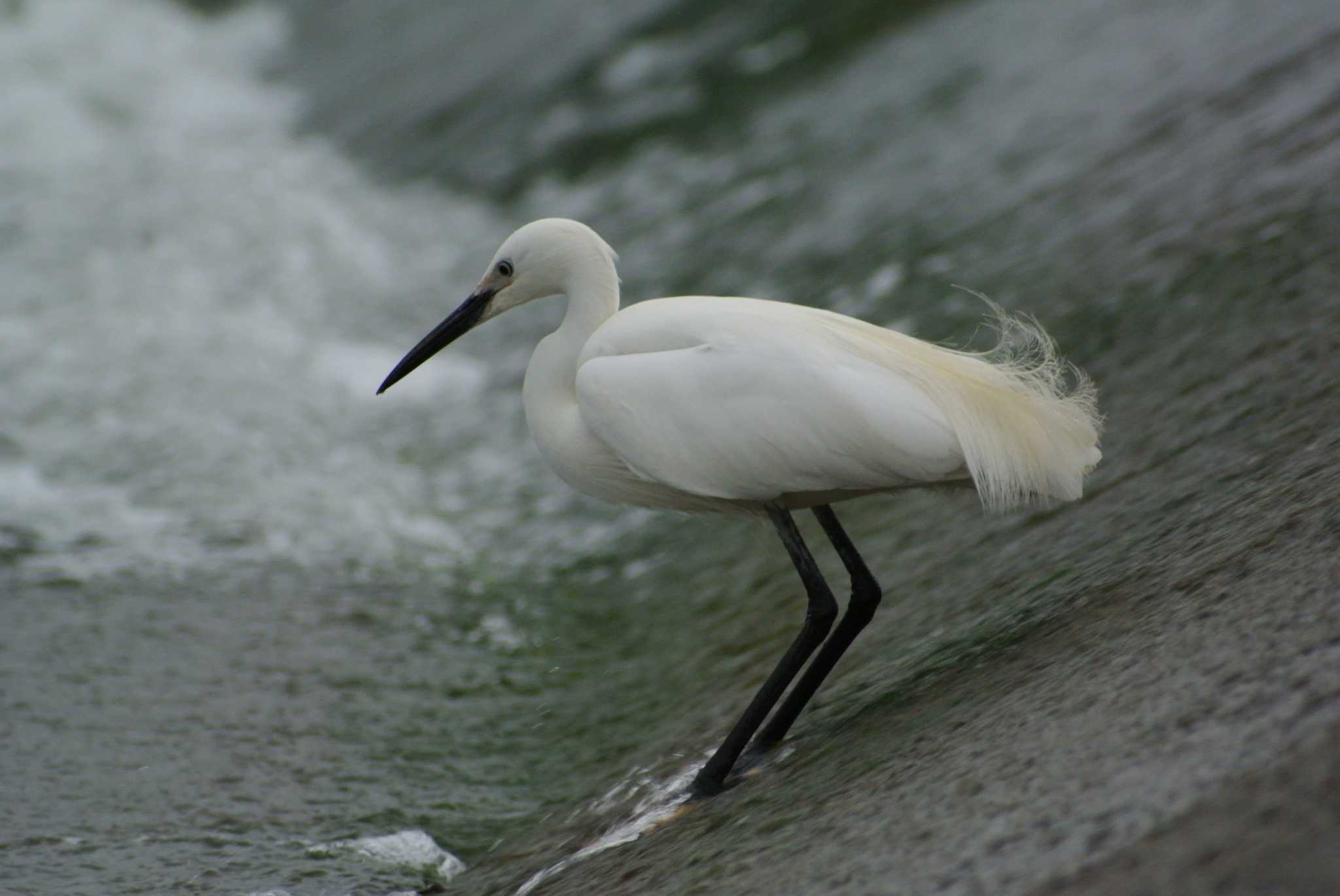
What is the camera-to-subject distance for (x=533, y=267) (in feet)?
16.5

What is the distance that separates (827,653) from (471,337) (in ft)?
22.6

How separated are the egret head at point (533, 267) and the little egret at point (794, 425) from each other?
273 millimetres

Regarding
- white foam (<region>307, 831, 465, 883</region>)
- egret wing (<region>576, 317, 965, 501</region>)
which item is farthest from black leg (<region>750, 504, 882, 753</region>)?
white foam (<region>307, 831, 465, 883</region>)

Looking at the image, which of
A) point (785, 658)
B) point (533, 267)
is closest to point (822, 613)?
point (785, 658)

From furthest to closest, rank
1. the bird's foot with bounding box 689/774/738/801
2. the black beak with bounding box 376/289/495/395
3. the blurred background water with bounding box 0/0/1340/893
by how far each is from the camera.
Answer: the blurred background water with bounding box 0/0/1340/893 → the black beak with bounding box 376/289/495/395 → the bird's foot with bounding box 689/774/738/801

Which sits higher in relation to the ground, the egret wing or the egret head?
the egret head

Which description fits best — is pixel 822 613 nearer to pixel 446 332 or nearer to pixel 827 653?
pixel 827 653

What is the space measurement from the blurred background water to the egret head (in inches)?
58.4

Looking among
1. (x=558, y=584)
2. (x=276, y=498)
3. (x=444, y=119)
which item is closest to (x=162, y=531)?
(x=276, y=498)

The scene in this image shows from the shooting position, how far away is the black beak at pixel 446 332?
16.9ft

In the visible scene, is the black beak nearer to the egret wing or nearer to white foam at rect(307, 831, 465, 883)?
the egret wing

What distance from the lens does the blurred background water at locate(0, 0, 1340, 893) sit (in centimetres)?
526

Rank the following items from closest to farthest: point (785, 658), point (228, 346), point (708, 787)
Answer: point (708, 787) < point (785, 658) < point (228, 346)

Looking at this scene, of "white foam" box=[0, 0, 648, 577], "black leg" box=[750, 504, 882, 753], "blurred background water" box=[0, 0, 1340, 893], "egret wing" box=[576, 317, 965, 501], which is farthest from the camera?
"white foam" box=[0, 0, 648, 577]
